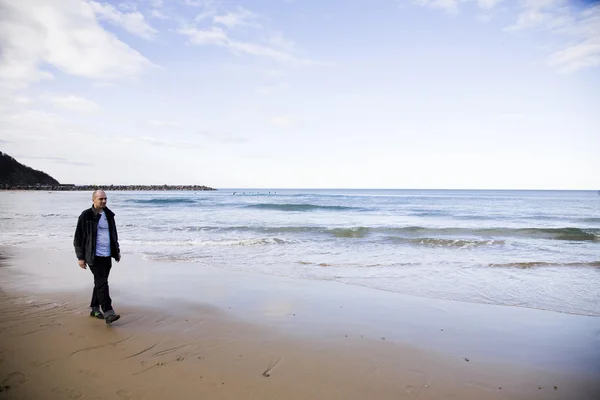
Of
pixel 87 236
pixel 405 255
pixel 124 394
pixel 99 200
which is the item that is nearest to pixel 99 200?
pixel 99 200

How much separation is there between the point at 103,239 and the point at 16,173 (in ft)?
387

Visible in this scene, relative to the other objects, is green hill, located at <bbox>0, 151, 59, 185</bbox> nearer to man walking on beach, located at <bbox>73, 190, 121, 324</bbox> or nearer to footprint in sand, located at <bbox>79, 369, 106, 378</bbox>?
man walking on beach, located at <bbox>73, 190, 121, 324</bbox>

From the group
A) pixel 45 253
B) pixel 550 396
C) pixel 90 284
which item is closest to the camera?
pixel 550 396

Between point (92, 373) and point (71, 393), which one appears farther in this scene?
point (92, 373)

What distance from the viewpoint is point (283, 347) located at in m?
4.39

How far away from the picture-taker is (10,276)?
25.9 feet

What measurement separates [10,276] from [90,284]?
2168 mm

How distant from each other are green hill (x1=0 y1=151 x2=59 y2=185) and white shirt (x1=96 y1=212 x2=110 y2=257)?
11100cm

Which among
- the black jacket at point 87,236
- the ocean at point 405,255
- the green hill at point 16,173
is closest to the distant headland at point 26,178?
the green hill at point 16,173

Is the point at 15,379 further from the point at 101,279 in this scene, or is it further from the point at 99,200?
the point at 99,200

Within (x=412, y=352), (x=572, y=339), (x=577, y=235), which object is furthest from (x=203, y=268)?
(x=577, y=235)

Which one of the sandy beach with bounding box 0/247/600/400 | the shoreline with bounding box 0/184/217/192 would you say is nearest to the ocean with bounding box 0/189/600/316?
the sandy beach with bounding box 0/247/600/400

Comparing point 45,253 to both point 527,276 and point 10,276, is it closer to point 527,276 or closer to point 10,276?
point 10,276

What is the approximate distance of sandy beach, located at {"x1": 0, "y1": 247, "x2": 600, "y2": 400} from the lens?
3.47m
